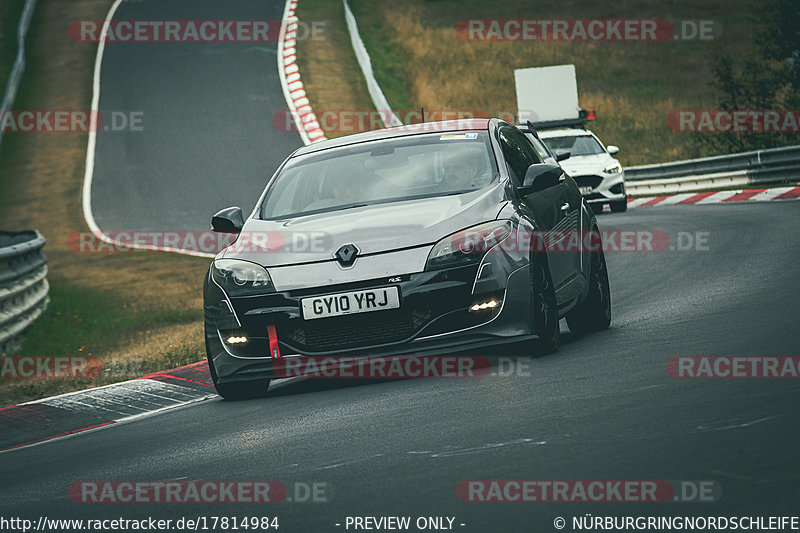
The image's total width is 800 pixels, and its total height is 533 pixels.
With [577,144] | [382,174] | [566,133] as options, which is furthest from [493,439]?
[566,133]

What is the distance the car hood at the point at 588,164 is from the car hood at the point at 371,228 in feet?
47.1

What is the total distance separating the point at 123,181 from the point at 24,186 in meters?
2.41

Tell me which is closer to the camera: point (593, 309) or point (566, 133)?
point (593, 309)

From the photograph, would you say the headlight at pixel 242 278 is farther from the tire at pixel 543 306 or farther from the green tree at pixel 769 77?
the green tree at pixel 769 77

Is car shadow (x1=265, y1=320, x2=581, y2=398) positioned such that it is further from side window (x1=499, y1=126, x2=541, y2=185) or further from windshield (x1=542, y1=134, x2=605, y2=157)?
windshield (x1=542, y1=134, x2=605, y2=157)

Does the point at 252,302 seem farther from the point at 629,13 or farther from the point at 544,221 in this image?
the point at 629,13

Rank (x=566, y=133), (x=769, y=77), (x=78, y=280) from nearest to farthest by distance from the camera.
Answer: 1. (x=78, y=280)
2. (x=566, y=133)
3. (x=769, y=77)

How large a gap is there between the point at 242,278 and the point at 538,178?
A: 2059mm

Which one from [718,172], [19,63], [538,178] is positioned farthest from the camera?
[19,63]

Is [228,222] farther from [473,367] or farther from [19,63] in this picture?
[19,63]

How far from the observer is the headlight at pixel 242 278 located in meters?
7.17

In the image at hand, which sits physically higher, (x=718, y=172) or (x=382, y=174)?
(x=382, y=174)

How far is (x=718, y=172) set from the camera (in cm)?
2408

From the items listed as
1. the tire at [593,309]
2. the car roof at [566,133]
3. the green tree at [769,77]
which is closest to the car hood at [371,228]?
the tire at [593,309]
